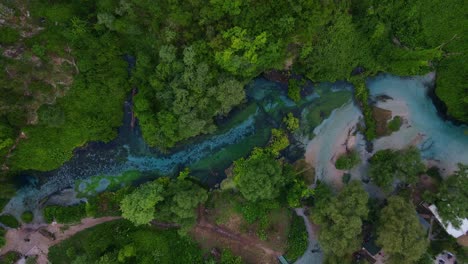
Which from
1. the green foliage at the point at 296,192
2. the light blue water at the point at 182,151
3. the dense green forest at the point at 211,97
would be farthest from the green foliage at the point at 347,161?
the light blue water at the point at 182,151

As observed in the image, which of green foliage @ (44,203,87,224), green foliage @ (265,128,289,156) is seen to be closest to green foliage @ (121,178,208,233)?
green foliage @ (44,203,87,224)

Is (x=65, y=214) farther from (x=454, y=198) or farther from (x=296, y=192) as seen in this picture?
(x=454, y=198)

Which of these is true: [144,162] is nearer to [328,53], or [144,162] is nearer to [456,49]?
[328,53]

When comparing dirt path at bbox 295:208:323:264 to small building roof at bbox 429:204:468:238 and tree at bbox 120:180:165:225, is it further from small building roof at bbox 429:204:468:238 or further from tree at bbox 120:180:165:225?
Result: tree at bbox 120:180:165:225

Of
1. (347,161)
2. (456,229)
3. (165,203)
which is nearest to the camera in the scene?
(456,229)

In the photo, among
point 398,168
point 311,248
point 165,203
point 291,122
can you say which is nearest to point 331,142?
point 291,122

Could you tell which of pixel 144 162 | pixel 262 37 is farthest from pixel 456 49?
pixel 144 162

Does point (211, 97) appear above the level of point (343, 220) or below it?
above
